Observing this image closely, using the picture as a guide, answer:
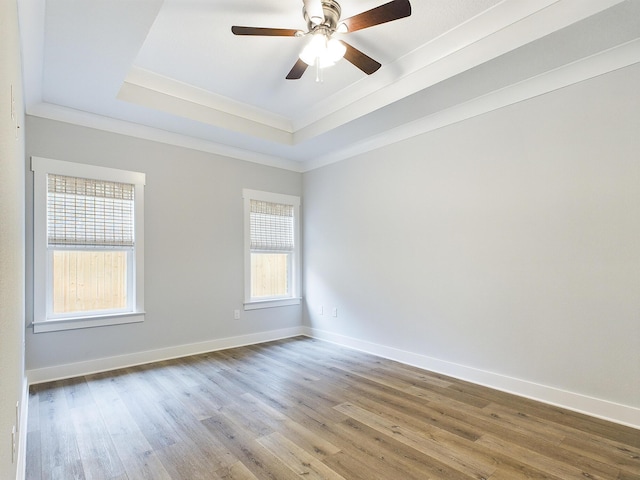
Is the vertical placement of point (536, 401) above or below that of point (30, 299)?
below

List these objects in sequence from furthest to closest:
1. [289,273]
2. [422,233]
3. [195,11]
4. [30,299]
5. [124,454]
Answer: [289,273] → [422,233] → [30,299] → [195,11] → [124,454]

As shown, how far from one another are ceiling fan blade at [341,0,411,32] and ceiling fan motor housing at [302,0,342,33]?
19 centimetres

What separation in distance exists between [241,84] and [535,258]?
3.26 meters

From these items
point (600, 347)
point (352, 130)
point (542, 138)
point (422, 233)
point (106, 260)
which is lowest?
point (600, 347)

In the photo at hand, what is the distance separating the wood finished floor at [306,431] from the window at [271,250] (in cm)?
160

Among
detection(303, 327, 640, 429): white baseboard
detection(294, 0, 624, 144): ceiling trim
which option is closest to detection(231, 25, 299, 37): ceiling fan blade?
detection(294, 0, 624, 144): ceiling trim

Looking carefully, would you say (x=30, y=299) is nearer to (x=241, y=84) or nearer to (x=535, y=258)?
(x=241, y=84)

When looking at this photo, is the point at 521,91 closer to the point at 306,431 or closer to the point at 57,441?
the point at 306,431

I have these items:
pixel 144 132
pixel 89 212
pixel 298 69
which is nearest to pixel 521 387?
pixel 298 69

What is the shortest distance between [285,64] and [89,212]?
2.53 m

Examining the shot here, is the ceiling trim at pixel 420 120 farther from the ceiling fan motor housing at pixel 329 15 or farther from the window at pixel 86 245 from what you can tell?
the ceiling fan motor housing at pixel 329 15

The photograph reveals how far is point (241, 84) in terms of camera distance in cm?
360

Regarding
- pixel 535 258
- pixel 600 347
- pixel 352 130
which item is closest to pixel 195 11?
pixel 352 130

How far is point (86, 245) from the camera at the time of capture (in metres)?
3.62
